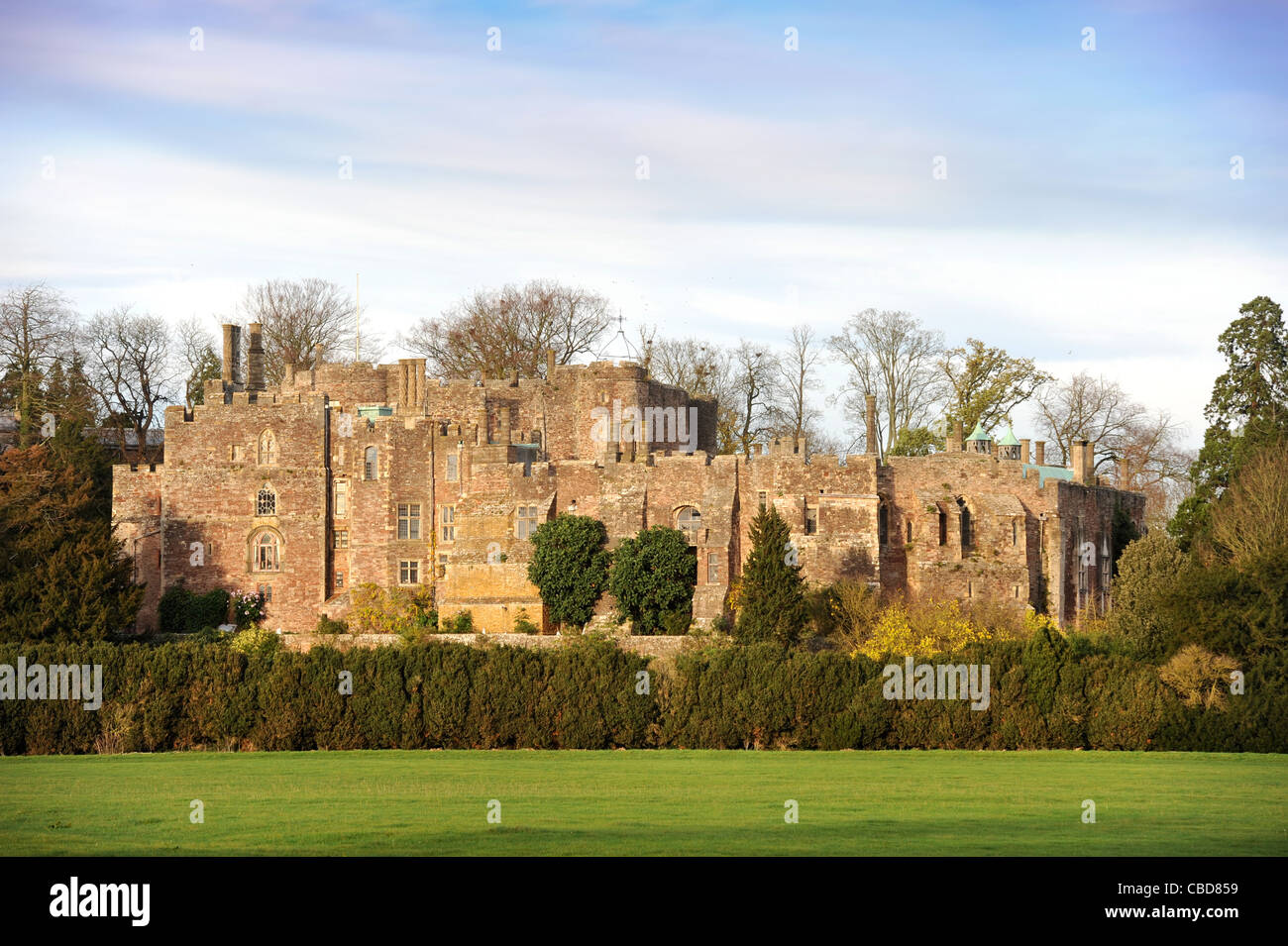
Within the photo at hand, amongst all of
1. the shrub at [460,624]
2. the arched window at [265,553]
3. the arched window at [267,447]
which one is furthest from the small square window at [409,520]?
the arched window at [267,447]

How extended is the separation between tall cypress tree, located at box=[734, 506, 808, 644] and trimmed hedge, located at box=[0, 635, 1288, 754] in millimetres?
4567

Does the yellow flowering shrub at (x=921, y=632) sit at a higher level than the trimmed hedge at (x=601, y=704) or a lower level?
higher

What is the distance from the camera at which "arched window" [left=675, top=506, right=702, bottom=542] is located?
5547cm

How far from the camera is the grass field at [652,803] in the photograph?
23.1 m

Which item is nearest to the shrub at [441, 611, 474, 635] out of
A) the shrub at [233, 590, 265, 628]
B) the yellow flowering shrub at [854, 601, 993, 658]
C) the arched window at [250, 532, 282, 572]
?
the shrub at [233, 590, 265, 628]

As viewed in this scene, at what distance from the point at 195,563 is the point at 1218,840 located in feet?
147

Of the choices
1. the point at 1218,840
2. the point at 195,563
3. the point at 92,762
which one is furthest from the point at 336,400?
the point at 1218,840

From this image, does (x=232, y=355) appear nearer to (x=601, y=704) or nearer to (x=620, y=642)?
(x=620, y=642)

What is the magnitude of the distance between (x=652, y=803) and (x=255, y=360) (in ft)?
154

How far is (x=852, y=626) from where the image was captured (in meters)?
51.6

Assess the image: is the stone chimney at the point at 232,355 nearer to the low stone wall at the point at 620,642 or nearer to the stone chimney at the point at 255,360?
the stone chimney at the point at 255,360

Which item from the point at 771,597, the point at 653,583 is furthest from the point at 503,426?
the point at 771,597

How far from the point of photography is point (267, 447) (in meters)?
62.6

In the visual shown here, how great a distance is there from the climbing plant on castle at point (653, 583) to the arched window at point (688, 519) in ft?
6.30
